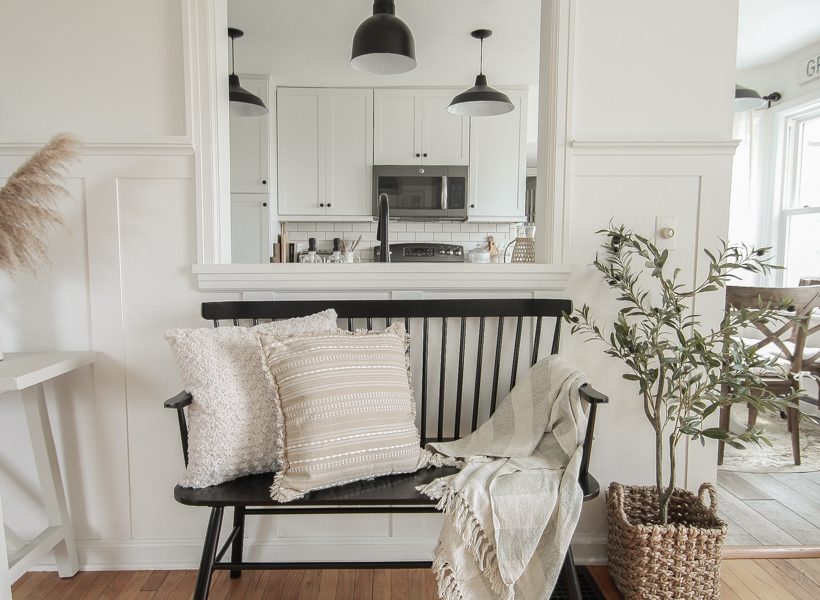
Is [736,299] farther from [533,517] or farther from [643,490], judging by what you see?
[533,517]

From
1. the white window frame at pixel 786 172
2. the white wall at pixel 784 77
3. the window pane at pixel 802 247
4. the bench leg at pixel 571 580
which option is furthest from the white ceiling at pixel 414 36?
the bench leg at pixel 571 580

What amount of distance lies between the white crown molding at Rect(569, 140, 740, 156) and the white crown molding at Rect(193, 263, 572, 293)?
409 millimetres

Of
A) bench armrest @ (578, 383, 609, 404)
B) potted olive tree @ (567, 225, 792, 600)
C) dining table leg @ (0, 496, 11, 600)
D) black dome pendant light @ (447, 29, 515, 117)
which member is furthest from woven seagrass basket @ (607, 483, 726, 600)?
black dome pendant light @ (447, 29, 515, 117)

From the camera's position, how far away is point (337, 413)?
133 centimetres

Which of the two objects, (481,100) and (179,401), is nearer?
(179,401)

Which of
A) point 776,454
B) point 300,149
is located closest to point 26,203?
point 300,149

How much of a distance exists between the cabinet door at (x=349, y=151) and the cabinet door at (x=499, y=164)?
3.09 feet

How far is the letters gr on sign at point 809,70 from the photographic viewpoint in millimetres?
3801

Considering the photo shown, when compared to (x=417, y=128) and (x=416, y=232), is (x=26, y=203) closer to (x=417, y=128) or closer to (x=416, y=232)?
(x=417, y=128)

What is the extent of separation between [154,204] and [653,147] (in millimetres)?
1689

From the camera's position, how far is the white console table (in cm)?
150

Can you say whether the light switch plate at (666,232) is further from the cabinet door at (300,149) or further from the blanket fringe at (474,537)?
the cabinet door at (300,149)

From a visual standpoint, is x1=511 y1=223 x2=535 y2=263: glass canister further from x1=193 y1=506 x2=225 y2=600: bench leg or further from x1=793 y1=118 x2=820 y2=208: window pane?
x1=793 y1=118 x2=820 y2=208: window pane

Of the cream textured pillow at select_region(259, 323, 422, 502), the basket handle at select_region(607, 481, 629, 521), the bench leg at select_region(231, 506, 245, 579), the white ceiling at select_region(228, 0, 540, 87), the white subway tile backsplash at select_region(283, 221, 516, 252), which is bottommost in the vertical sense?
the bench leg at select_region(231, 506, 245, 579)
